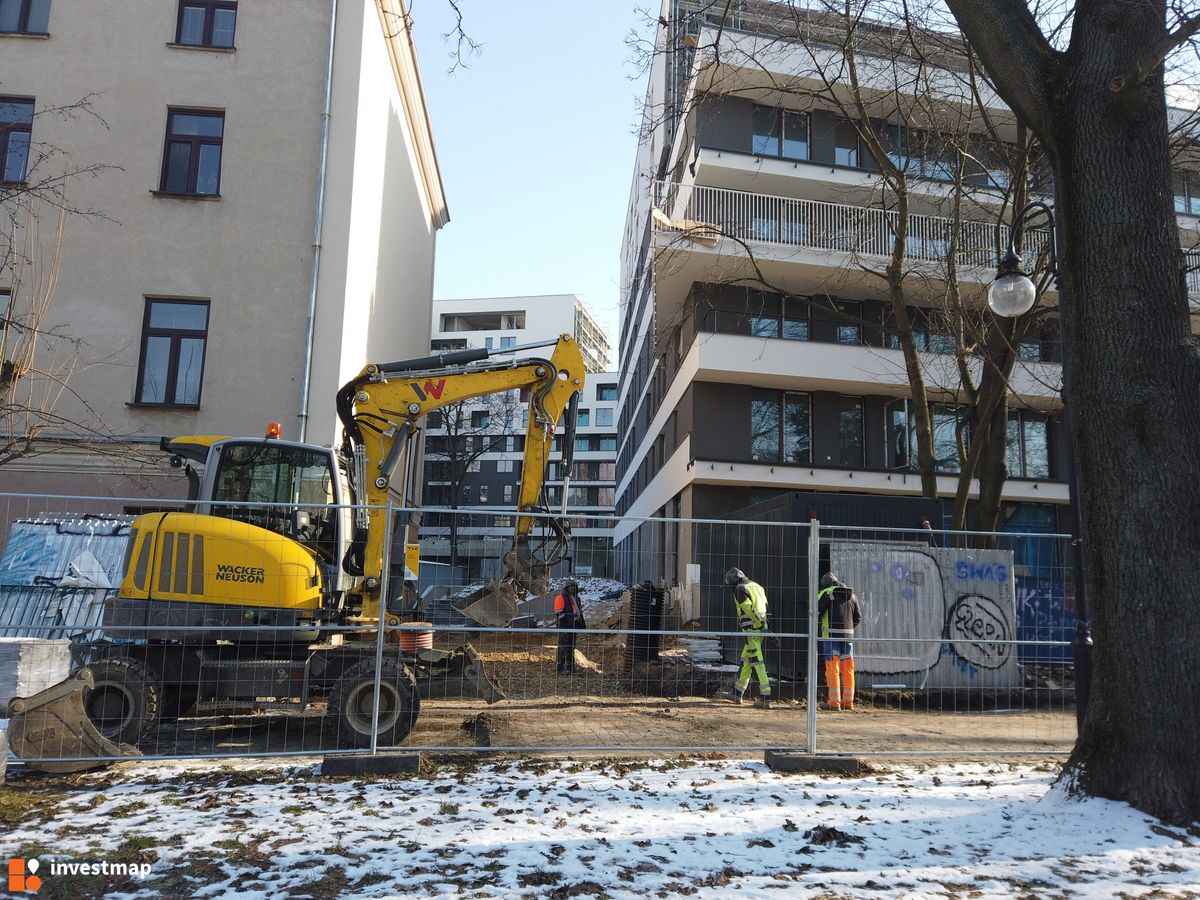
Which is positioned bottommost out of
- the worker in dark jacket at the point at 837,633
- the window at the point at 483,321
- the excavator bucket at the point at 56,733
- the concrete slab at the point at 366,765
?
the concrete slab at the point at 366,765

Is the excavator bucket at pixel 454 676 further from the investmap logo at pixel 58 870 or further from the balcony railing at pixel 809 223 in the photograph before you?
the balcony railing at pixel 809 223

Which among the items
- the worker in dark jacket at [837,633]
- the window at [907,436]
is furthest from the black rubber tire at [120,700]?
the window at [907,436]

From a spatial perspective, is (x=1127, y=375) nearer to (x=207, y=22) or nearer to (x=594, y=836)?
(x=594, y=836)

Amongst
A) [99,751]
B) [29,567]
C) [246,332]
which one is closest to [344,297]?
[246,332]

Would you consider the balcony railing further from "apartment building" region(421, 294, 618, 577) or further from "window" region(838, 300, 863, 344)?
"apartment building" region(421, 294, 618, 577)

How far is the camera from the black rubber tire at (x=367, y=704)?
772 centimetres

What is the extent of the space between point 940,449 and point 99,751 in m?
22.2

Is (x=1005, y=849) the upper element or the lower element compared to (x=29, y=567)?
lower

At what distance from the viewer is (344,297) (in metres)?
15.8

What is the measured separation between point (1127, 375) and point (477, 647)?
688 cm

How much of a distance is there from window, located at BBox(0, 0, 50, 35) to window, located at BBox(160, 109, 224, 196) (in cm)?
314

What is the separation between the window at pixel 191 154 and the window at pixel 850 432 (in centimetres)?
1627

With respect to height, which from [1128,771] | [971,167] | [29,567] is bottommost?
[1128,771]

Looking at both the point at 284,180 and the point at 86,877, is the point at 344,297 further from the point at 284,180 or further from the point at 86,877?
the point at 86,877
